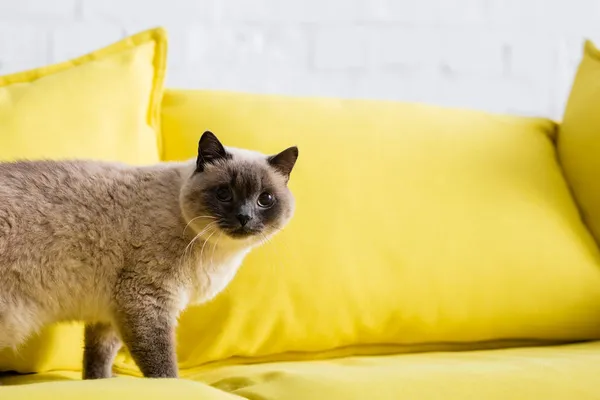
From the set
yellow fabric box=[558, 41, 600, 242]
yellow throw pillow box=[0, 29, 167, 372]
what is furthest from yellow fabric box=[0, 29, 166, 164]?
yellow fabric box=[558, 41, 600, 242]

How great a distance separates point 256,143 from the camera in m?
1.63

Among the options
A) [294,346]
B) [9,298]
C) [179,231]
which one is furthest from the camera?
A: [294,346]

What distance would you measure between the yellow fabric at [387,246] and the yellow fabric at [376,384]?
220 mm

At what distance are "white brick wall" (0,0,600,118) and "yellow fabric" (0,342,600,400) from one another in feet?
3.46

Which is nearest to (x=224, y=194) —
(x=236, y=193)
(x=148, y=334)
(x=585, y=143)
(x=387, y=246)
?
(x=236, y=193)

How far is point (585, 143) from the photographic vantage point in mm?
1792

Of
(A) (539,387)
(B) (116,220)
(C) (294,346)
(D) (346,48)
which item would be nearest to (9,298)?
(B) (116,220)

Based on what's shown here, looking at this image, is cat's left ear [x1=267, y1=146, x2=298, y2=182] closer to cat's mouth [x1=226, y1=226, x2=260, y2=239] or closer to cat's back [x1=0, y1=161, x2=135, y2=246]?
cat's mouth [x1=226, y1=226, x2=260, y2=239]

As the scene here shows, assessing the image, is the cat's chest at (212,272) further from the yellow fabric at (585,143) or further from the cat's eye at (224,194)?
the yellow fabric at (585,143)

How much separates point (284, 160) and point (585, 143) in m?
0.83

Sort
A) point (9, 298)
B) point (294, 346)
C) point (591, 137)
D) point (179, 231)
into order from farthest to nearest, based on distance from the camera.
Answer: point (591, 137) → point (294, 346) → point (179, 231) → point (9, 298)

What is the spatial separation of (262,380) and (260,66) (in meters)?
1.20

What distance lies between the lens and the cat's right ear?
4.44 ft

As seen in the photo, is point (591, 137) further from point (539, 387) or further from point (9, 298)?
point (9, 298)
